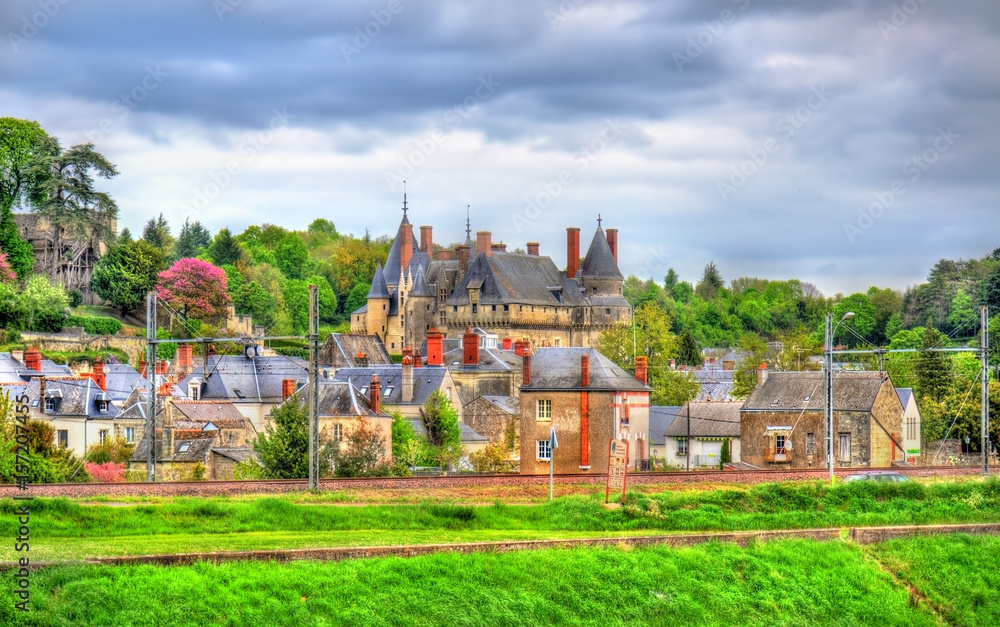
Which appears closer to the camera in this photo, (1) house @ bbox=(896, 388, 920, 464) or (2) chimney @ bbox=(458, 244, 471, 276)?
(1) house @ bbox=(896, 388, 920, 464)

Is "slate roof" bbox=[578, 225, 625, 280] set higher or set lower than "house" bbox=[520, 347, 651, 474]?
higher

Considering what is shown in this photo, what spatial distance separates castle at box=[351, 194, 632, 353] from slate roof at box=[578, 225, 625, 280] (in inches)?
2.7

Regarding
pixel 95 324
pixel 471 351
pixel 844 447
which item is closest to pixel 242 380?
pixel 471 351

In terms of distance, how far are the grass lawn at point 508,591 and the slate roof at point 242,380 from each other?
37.3 m

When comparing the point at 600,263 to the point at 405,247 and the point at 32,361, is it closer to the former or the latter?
the point at 405,247

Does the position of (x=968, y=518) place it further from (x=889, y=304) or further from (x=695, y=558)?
(x=889, y=304)

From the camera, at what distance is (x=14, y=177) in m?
85.1

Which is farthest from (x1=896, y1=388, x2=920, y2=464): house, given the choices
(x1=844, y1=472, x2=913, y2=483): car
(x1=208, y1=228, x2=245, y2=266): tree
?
(x1=208, y1=228, x2=245, y2=266): tree

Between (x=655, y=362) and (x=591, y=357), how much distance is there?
40.6m

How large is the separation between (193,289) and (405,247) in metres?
20.5

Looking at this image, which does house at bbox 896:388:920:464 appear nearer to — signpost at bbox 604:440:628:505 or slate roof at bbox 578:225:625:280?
signpost at bbox 604:440:628:505

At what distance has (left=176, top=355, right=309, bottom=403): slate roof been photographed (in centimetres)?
6372

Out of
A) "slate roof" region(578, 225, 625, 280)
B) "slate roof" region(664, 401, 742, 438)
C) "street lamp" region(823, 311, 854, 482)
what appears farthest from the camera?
"slate roof" region(578, 225, 625, 280)

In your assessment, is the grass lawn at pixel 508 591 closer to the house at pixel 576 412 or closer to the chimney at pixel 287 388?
the house at pixel 576 412
